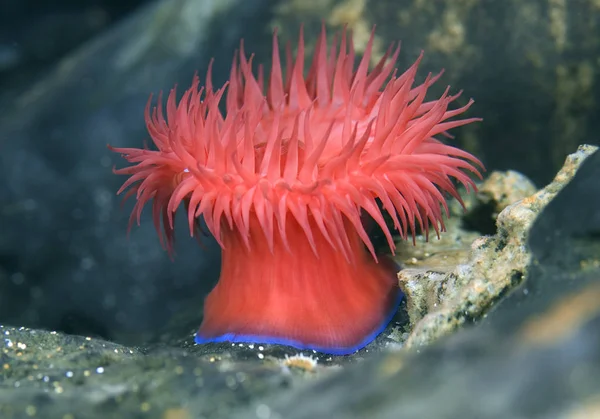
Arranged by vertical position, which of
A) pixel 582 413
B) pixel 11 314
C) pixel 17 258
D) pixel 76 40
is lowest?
pixel 11 314

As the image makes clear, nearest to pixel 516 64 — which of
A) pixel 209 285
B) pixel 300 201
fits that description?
pixel 300 201

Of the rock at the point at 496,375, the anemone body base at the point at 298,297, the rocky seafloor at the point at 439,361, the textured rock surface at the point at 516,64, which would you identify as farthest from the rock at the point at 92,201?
the rock at the point at 496,375

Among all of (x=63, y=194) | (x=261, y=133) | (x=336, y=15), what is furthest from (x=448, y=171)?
(x=63, y=194)

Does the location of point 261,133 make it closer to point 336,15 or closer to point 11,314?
point 336,15

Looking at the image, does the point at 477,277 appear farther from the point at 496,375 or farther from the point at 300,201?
the point at 496,375

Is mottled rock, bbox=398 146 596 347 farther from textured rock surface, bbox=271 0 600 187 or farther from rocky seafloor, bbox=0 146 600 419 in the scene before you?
textured rock surface, bbox=271 0 600 187
